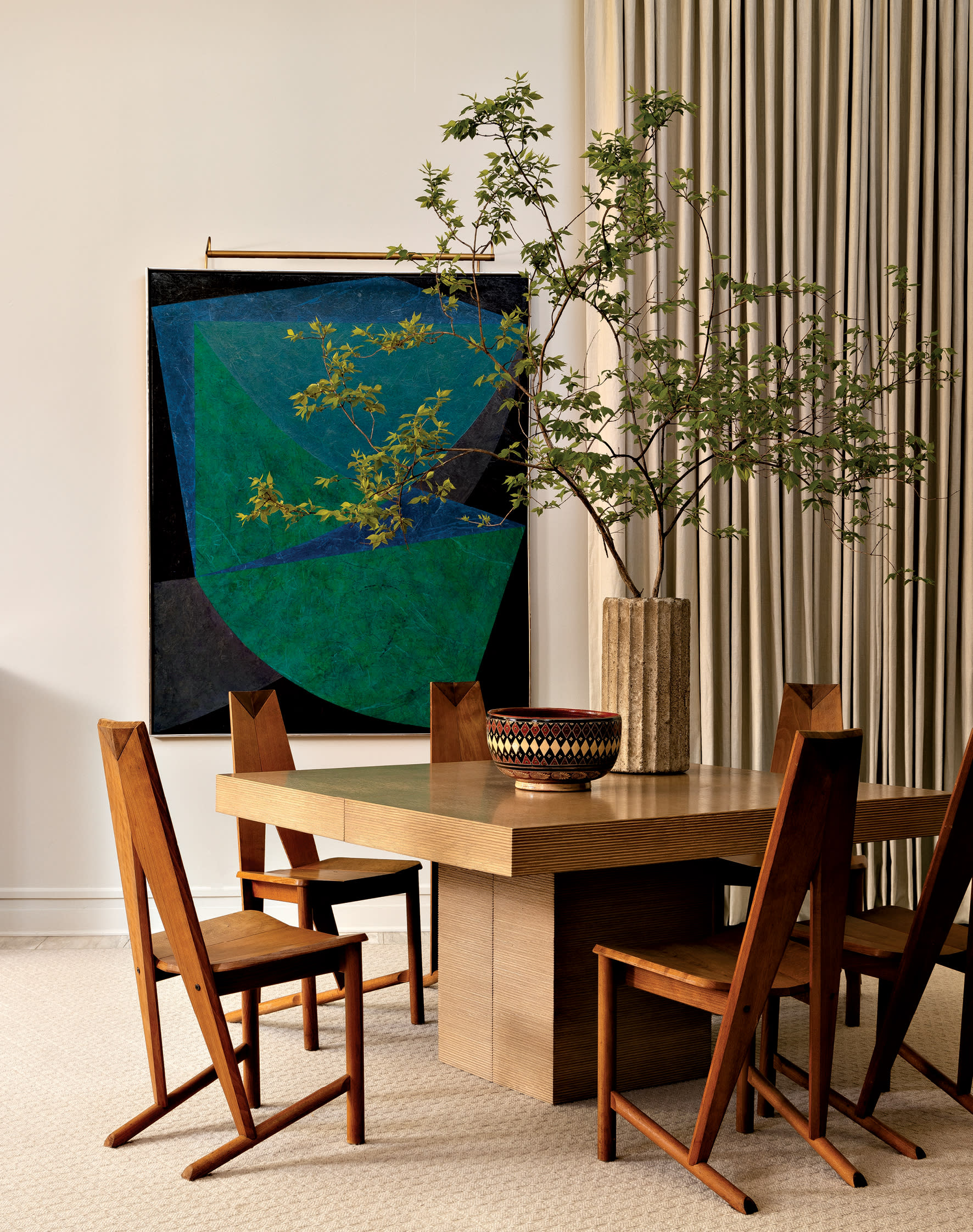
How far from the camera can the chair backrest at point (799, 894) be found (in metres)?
1.90

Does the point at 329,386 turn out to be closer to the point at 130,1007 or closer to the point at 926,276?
the point at 130,1007

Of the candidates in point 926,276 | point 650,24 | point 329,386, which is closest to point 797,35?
point 650,24

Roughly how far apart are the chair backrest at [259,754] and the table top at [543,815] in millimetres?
398

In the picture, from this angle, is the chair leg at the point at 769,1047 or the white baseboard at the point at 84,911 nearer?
the chair leg at the point at 769,1047

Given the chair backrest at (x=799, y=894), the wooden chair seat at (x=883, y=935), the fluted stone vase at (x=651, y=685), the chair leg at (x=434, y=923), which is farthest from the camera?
the chair leg at (x=434, y=923)

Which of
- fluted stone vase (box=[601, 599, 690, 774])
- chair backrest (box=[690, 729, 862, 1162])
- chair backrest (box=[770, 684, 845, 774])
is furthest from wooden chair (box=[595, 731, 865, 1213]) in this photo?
chair backrest (box=[770, 684, 845, 774])

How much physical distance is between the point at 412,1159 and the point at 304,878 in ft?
2.79

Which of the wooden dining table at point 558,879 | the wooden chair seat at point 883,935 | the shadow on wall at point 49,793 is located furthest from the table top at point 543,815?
the shadow on wall at point 49,793

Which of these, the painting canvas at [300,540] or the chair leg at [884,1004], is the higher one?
the painting canvas at [300,540]

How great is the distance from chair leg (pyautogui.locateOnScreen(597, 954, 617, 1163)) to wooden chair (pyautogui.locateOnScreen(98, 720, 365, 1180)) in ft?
1.48

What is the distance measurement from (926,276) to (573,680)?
1971mm

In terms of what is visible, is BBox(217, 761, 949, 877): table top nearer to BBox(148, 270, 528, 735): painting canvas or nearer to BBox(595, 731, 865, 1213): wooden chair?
BBox(595, 731, 865, 1213): wooden chair

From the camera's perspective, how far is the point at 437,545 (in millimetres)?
4277

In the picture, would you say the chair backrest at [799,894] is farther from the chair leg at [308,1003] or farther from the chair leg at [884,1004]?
the chair leg at [308,1003]
